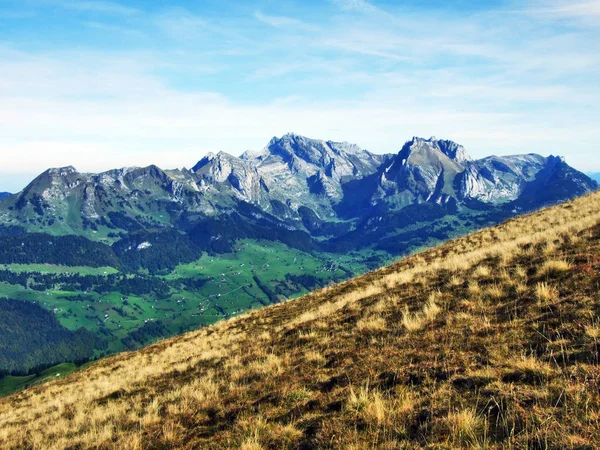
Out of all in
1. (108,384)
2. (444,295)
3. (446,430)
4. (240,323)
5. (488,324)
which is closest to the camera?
(446,430)

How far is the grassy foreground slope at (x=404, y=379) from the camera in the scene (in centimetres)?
742

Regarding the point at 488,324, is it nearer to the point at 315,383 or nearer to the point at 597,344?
the point at 597,344

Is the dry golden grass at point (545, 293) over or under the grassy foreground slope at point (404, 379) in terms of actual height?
over

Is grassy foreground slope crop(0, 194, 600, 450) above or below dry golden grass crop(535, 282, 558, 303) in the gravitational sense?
below

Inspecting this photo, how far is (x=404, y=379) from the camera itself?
9906mm

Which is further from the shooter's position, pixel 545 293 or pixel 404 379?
pixel 545 293

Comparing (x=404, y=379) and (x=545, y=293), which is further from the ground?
(x=545, y=293)

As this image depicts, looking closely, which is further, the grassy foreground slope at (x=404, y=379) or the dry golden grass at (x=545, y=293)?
the dry golden grass at (x=545, y=293)

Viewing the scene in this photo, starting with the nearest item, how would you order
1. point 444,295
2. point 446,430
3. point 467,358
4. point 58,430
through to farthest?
1. point 446,430
2. point 467,358
3. point 58,430
4. point 444,295

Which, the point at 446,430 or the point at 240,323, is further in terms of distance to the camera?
the point at 240,323

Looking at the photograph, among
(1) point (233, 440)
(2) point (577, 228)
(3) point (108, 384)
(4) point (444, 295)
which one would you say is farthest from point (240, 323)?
(2) point (577, 228)

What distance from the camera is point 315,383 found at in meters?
11.4

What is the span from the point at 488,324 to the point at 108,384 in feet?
67.2

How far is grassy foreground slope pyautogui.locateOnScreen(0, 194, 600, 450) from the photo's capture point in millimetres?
7418
